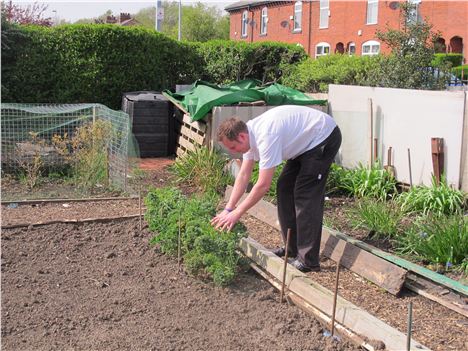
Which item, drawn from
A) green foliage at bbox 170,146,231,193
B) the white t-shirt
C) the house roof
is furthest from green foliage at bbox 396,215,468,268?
the house roof

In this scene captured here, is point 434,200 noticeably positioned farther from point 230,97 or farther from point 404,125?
point 230,97

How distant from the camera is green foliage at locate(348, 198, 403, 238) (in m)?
6.06

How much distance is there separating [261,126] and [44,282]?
2.22 meters

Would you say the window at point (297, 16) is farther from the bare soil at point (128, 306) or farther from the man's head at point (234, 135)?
the man's head at point (234, 135)

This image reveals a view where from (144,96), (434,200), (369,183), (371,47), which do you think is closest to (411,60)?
(369,183)

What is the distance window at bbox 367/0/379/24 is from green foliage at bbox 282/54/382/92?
18.2m

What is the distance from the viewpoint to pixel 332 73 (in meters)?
12.0

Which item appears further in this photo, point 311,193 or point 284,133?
point 311,193

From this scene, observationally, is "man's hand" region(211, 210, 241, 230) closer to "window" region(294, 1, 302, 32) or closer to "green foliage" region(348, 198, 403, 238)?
"green foliage" region(348, 198, 403, 238)

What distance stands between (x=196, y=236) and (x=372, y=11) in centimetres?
2842

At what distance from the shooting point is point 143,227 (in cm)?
639

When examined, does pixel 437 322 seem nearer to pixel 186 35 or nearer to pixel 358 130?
pixel 358 130

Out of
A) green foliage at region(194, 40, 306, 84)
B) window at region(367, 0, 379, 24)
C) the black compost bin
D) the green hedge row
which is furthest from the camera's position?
window at region(367, 0, 379, 24)

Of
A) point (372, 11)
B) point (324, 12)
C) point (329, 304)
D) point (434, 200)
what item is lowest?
point (329, 304)
